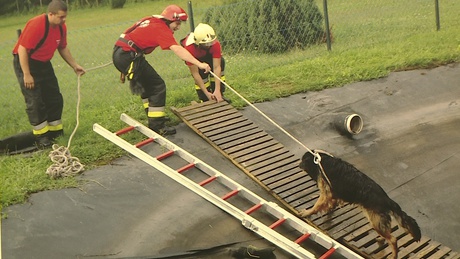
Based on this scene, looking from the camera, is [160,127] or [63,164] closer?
[63,164]

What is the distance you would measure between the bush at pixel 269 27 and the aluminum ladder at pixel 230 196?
675cm

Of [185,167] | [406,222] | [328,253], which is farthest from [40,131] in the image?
[406,222]


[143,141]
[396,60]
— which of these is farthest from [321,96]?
[143,141]

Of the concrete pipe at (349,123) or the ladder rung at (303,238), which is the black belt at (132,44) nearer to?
the concrete pipe at (349,123)

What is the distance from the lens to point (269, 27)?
1578cm

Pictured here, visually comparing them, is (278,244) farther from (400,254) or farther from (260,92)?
(260,92)

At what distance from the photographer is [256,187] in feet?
28.0

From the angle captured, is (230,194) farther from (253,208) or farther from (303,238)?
(303,238)

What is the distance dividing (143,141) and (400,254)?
3.91m

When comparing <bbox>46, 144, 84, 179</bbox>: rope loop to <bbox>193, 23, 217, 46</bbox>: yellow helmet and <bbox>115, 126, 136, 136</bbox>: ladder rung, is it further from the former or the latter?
<bbox>193, 23, 217, 46</bbox>: yellow helmet

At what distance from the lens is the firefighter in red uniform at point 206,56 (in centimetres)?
952

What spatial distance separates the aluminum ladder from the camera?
7148mm

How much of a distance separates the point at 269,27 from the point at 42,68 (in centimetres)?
789

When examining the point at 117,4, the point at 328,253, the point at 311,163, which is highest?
the point at 311,163
